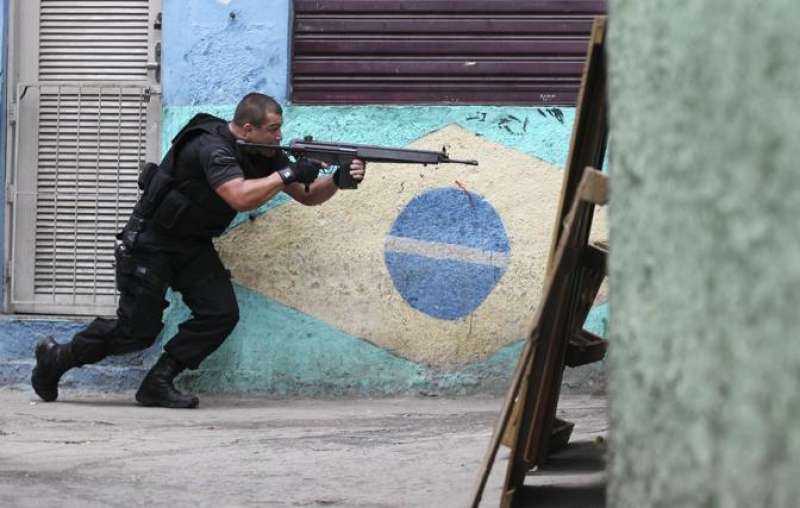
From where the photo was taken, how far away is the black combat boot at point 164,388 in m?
6.17

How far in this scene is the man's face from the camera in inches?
239

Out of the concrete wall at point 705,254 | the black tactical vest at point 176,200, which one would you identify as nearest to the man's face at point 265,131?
the black tactical vest at point 176,200

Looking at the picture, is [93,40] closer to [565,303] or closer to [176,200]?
[176,200]

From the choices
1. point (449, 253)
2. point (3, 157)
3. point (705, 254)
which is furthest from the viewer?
point (3, 157)

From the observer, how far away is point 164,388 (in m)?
6.17

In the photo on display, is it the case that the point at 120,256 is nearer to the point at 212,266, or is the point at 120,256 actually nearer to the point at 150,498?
the point at 212,266

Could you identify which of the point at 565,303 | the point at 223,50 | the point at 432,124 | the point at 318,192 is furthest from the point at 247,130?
the point at 565,303

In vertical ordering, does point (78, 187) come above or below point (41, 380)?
above

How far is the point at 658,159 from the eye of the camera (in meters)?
1.96

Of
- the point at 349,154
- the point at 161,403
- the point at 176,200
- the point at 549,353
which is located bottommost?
the point at 161,403

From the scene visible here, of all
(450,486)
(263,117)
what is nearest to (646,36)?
(450,486)

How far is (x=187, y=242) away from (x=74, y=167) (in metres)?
0.99

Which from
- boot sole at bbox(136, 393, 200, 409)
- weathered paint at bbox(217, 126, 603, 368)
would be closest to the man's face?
weathered paint at bbox(217, 126, 603, 368)

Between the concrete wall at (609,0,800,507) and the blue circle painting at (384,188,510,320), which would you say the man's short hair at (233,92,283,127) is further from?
the concrete wall at (609,0,800,507)
